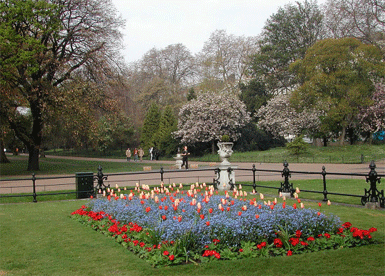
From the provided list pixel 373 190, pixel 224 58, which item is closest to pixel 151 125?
pixel 224 58

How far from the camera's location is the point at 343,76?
128 feet

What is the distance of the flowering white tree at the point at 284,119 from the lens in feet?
158

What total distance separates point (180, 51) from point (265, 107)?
684 inches

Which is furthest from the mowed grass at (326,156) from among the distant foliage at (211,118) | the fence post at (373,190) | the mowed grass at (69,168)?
the fence post at (373,190)

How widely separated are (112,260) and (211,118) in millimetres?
40949

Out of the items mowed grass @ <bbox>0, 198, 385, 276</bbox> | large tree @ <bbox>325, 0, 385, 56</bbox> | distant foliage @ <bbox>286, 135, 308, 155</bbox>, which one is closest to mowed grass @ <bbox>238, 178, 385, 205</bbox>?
mowed grass @ <bbox>0, 198, 385, 276</bbox>

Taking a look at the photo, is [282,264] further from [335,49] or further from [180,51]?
[180,51]

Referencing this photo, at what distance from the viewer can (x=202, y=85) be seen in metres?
58.2

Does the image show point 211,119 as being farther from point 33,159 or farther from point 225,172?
point 225,172

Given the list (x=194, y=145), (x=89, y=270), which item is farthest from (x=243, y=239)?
(x=194, y=145)

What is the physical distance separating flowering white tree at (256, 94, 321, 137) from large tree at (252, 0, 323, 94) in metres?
3.85

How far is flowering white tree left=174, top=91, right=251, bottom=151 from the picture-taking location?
152ft

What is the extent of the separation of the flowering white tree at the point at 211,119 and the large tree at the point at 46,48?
16223mm

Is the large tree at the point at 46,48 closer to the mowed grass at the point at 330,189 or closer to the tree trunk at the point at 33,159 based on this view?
the tree trunk at the point at 33,159
